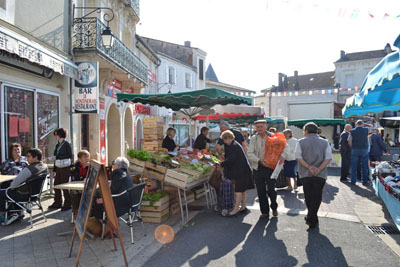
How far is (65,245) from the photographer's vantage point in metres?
4.53

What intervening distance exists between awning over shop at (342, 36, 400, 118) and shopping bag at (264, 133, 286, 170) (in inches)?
65.9

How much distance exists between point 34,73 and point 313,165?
24.3ft

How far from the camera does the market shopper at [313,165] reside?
16.8ft

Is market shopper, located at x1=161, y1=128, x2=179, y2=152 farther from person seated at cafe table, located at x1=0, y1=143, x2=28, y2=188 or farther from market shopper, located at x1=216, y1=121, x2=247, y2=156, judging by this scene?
person seated at cafe table, located at x1=0, y1=143, x2=28, y2=188

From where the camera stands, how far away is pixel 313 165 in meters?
5.12

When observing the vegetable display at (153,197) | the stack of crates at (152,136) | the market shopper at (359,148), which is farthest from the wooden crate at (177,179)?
the stack of crates at (152,136)

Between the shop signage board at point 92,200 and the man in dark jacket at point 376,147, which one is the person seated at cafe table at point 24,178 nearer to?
the shop signage board at point 92,200

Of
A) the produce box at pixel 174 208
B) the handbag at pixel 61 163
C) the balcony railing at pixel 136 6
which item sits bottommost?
the produce box at pixel 174 208

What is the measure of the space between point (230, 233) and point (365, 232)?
2.17m

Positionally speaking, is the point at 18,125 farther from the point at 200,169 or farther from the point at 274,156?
the point at 274,156

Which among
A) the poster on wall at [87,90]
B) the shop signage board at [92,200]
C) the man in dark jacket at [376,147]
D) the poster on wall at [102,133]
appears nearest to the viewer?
the shop signage board at [92,200]

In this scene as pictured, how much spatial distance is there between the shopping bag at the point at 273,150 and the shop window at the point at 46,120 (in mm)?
6612

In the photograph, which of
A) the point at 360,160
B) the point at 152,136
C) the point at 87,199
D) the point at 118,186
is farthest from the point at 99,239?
the point at 152,136

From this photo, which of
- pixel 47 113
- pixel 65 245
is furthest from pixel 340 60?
pixel 65 245
